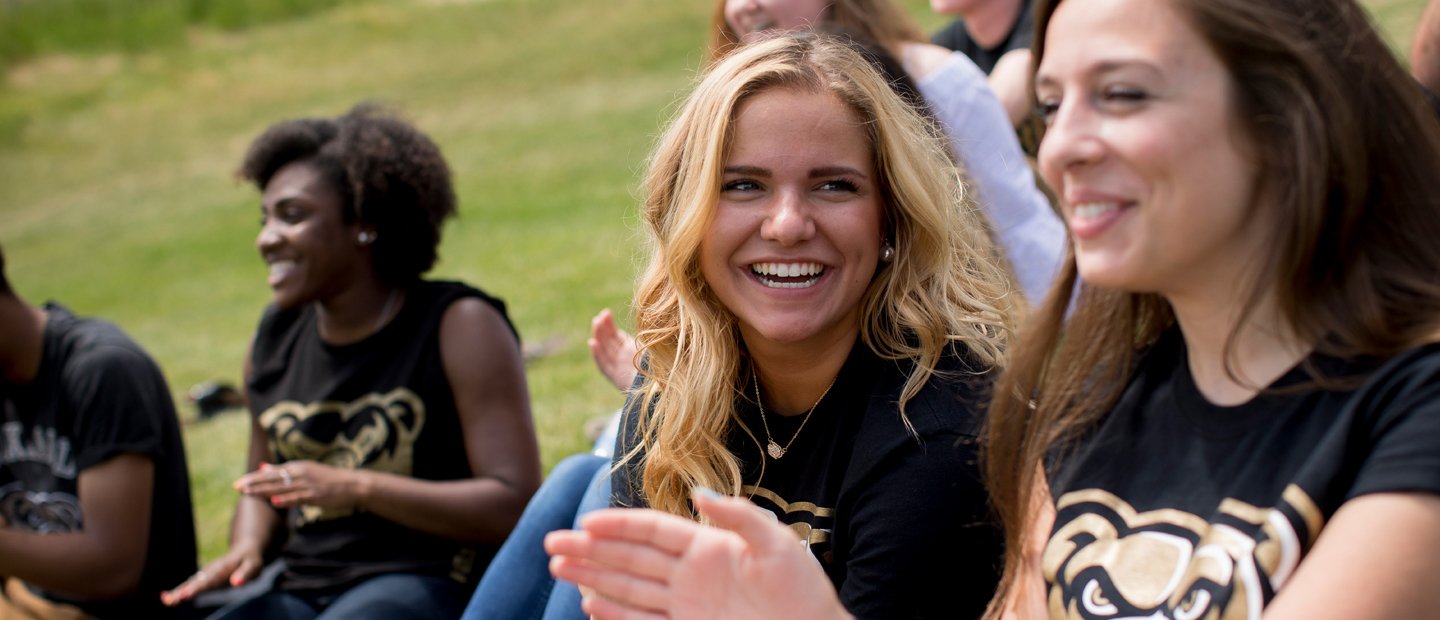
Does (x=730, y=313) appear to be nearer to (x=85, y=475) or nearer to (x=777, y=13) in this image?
(x=777, y=13)

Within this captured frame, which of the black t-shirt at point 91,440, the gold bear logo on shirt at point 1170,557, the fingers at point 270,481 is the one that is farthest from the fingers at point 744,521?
the black t-shirt at point 91,440

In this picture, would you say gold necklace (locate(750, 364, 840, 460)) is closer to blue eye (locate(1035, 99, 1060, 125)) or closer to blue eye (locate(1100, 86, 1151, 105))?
blue eye (locate(1035, 99, 1060, 125))

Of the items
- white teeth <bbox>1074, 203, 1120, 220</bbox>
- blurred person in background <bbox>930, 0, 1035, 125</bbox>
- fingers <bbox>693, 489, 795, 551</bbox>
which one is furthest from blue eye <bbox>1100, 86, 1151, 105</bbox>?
blurred person in background <bbox>930, 0, 1035, 125</bbox>

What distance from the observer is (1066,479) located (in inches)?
74.7

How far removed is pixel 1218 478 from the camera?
5.48 feet

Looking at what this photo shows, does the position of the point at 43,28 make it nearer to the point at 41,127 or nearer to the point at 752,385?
the point at 41,127

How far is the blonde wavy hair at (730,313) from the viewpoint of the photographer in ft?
7.88

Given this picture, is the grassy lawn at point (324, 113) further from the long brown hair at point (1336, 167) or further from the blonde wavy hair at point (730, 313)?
the long brown hair at point (1336, 167)

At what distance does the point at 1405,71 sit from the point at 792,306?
106 cm

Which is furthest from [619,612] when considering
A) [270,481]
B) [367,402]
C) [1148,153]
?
[367,402]

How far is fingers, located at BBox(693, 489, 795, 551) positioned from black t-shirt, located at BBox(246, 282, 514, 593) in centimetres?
204

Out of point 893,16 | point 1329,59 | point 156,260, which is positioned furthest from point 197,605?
point 156,260

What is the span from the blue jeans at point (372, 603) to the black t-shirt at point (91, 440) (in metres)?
0.45

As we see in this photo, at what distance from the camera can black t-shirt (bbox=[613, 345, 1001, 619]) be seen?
2.16m
